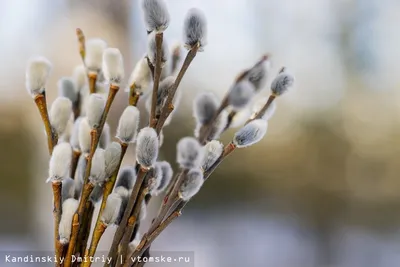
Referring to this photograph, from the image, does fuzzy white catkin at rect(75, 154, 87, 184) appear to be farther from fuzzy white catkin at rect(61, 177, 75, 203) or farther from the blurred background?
the blurred background

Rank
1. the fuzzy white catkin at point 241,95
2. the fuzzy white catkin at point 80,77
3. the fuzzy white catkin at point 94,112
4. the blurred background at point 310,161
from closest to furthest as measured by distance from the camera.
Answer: the fuzzy white catkin at point 241,95 → the fuzzy white catkin at point 94,112 → the fuzzy white catkin at point 80,77 → the blurred background at point 310,161

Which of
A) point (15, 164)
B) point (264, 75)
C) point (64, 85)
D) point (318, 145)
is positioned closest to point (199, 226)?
point (318, 145)

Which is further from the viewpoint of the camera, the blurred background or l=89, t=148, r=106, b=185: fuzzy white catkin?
the blurred background

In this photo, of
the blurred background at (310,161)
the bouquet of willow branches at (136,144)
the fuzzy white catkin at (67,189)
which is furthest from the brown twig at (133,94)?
the blurred background at (310,161)

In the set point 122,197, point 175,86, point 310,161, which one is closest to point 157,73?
point 175,86

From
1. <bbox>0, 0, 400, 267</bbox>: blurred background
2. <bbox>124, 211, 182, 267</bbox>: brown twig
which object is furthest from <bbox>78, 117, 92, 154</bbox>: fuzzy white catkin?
<bbox>0, 0, 400, 267</bbox>: blurred background

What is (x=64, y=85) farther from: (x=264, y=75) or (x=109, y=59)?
(x=264, y=75)

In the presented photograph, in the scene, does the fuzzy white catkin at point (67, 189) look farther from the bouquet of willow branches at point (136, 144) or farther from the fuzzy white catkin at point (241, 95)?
the fuzzy white catkin at point (241, 95)
